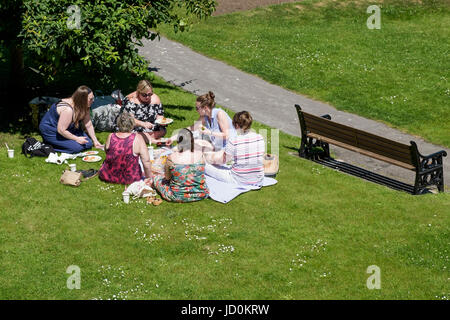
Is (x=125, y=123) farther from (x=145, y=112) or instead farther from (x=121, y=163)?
(x=145, y=112)

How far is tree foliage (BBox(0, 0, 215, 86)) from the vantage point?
12469 mm

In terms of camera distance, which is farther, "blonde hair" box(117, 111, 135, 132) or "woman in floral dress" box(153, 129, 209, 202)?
Answer: "blonde hair" box(117, 111, 135, 132)

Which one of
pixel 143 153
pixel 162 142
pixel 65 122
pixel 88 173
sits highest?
pixel 65 122

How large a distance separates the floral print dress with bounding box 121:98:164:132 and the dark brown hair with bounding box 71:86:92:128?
1206 millimetres

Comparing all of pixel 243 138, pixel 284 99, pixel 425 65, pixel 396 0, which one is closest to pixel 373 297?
pixel 243 138

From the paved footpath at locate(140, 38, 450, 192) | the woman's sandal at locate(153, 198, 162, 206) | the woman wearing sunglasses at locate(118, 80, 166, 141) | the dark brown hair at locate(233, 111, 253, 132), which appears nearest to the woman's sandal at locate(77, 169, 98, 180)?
the woman's sandal at locate(153, 198, 162, 206)

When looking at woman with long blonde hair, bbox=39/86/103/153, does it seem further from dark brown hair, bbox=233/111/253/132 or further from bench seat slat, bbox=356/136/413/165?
bench seat slat, bbox=356/136/413/165

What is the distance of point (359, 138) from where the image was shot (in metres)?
12.5

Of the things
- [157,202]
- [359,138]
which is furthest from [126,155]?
[359,138]

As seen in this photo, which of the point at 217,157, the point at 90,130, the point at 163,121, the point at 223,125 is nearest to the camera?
the point at 217,157

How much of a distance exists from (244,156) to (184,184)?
49.9 inches

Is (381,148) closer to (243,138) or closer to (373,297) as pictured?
(243,138)

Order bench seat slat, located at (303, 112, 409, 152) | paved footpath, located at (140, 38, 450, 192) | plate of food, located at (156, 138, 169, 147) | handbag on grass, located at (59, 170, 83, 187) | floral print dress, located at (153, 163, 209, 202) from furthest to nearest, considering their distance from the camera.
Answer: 1. paved footpath, located at (140, 38, 450, 192)
2. plate of food, located at (156, 138, 169, 147)
3. bench seat slat, located at (303, 112, 409, 152)
4. handbag on grass, located at (59, 170, 83, 187)
5. floral print dress, located at (153, 163, 209, 202)

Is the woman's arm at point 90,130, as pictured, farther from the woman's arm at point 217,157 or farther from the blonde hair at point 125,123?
the woman's arm at point 217,157
